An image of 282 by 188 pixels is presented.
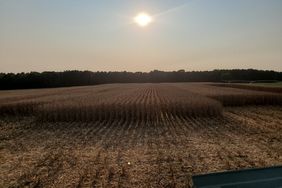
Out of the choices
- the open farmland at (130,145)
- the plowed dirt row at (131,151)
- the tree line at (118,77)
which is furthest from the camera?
the tree line at (118,77)

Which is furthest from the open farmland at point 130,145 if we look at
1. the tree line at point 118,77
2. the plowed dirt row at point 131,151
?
the tree line at point 118,77

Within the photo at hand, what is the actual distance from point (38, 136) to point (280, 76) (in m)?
97.4

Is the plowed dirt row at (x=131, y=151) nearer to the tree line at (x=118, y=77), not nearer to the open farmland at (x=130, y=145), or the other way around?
the open farmland at (x=130, y=145)

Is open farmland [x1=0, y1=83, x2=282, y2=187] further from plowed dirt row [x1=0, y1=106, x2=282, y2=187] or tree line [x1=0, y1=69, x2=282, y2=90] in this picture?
A: tree line [x1=0, y1=69, x2=282, y2=90]

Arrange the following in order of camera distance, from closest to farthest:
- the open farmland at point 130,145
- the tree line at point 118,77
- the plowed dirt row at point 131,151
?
the plowed dirt row at point 131,151
the open farmland at point 130,145
the tree line at point 118,77

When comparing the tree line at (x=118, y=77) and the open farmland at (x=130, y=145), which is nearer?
the open farmland at (x=130, y=145)

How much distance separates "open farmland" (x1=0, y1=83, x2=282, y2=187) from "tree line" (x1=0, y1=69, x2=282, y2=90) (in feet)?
197

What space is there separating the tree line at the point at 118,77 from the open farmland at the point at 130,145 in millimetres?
60190

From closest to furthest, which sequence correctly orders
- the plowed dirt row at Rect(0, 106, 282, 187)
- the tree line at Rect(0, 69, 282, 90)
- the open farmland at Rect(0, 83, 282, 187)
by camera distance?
1. the plowed dirt row at Rect(0, 106, 282, 187)
2. the open farmland at Rect(0, 83, 282, 187)
3. the tree line at Rect(0, 69, 282, 90)

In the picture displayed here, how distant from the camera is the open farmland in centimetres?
830

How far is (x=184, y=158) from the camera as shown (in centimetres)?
966

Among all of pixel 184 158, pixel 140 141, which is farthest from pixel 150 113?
pixel 184 158

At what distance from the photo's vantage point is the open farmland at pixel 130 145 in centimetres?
830

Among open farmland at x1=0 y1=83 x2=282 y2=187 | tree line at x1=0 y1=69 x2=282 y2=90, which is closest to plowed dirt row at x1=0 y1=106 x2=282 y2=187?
open farmland at x1=0 y1=83 x2=282 y2=187
